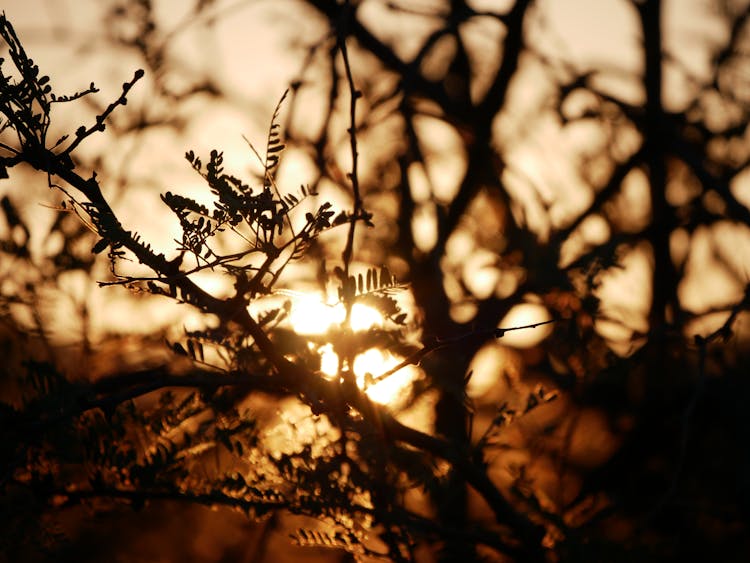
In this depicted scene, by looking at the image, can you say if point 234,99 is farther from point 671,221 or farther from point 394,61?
point 671,221

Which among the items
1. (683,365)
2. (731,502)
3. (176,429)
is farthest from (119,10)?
(731,502)

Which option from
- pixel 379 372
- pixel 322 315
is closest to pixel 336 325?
pixel 322 315

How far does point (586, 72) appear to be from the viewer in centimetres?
373

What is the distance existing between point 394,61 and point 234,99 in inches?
34.7

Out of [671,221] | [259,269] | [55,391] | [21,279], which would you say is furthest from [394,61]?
[259,269]

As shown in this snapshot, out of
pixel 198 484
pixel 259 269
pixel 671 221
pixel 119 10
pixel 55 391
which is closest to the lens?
pixel 259 269

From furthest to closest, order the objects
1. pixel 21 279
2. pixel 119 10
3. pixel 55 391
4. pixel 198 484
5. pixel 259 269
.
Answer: pixel 119 10 → pixel 21 279 → pixel 198 484 → pixel 55 391 → pixel 259 269

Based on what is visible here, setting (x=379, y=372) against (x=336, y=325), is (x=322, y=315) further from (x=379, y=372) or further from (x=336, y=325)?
→ (x=379, y=372)

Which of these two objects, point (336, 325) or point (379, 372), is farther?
point (379, 372)

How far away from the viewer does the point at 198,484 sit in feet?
7.03

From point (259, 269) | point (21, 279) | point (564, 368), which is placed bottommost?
point (259, 269)

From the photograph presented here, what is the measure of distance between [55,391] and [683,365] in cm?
324

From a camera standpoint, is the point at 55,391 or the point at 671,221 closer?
the point at 55,391

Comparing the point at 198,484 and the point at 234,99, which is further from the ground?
the point at 234,99
